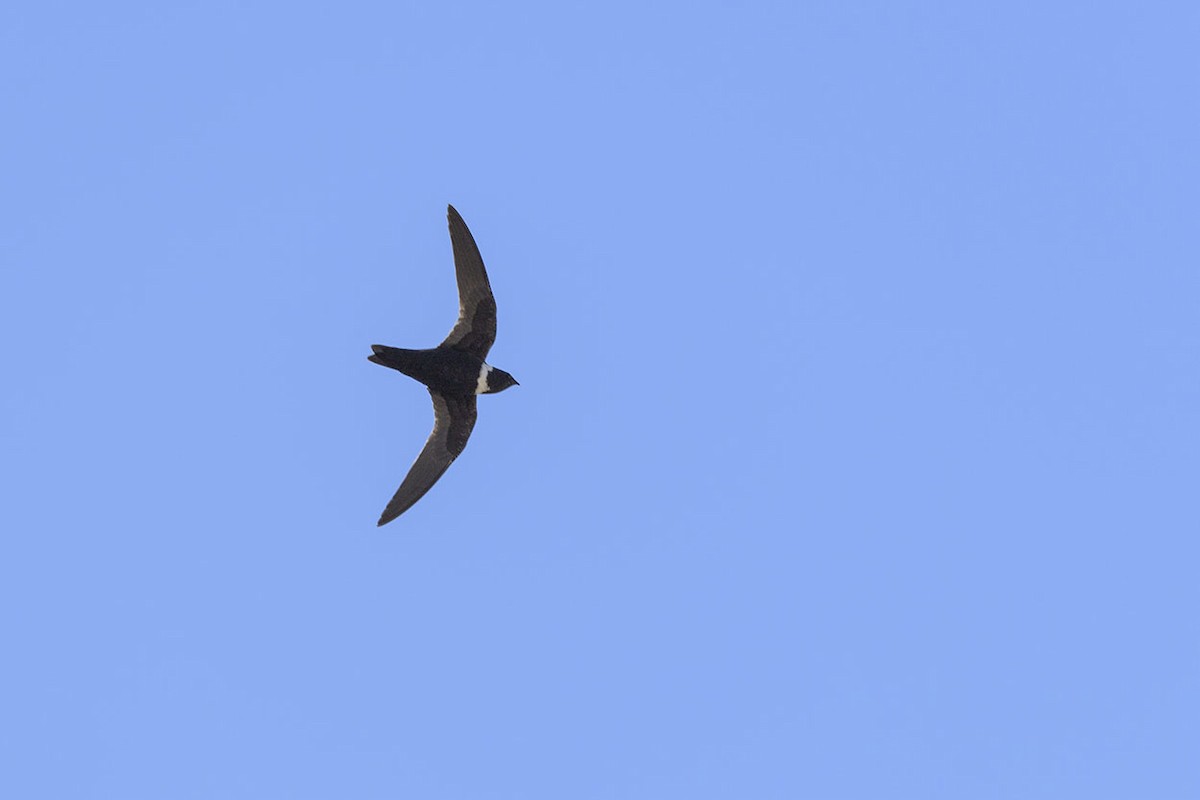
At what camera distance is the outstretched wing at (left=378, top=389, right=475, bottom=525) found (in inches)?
853

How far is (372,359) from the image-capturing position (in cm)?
2028

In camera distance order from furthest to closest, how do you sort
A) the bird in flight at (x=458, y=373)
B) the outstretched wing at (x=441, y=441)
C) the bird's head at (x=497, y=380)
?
1. the bird's head at (x=497, y=380)
2. the outstretched wing at (x=441, y=441)
3. the bird in flight at (x=458, y=373)

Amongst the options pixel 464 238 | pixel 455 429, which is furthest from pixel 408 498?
pixel 464 238

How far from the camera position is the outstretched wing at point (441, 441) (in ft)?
71.1

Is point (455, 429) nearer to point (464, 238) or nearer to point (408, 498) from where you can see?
point (408, 498)

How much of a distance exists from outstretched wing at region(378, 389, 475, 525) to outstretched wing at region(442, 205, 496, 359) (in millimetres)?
931

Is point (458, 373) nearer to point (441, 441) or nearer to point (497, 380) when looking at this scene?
point (497, 380)

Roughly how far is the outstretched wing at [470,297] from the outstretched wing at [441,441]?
0.93 m

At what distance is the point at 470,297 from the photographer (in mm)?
21531

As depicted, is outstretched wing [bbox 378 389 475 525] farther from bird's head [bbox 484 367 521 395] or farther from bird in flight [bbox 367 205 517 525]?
bird's head [bbox 484 367 521 395]

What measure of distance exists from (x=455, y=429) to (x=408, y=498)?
1.36m

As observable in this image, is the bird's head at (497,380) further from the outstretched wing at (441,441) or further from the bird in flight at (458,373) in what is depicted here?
the outstretched wing at (441,441)

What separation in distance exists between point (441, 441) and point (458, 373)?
1221 millimetres

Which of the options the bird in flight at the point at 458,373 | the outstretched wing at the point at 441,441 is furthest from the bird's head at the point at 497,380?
the outstretched wing at the point at 441,441
